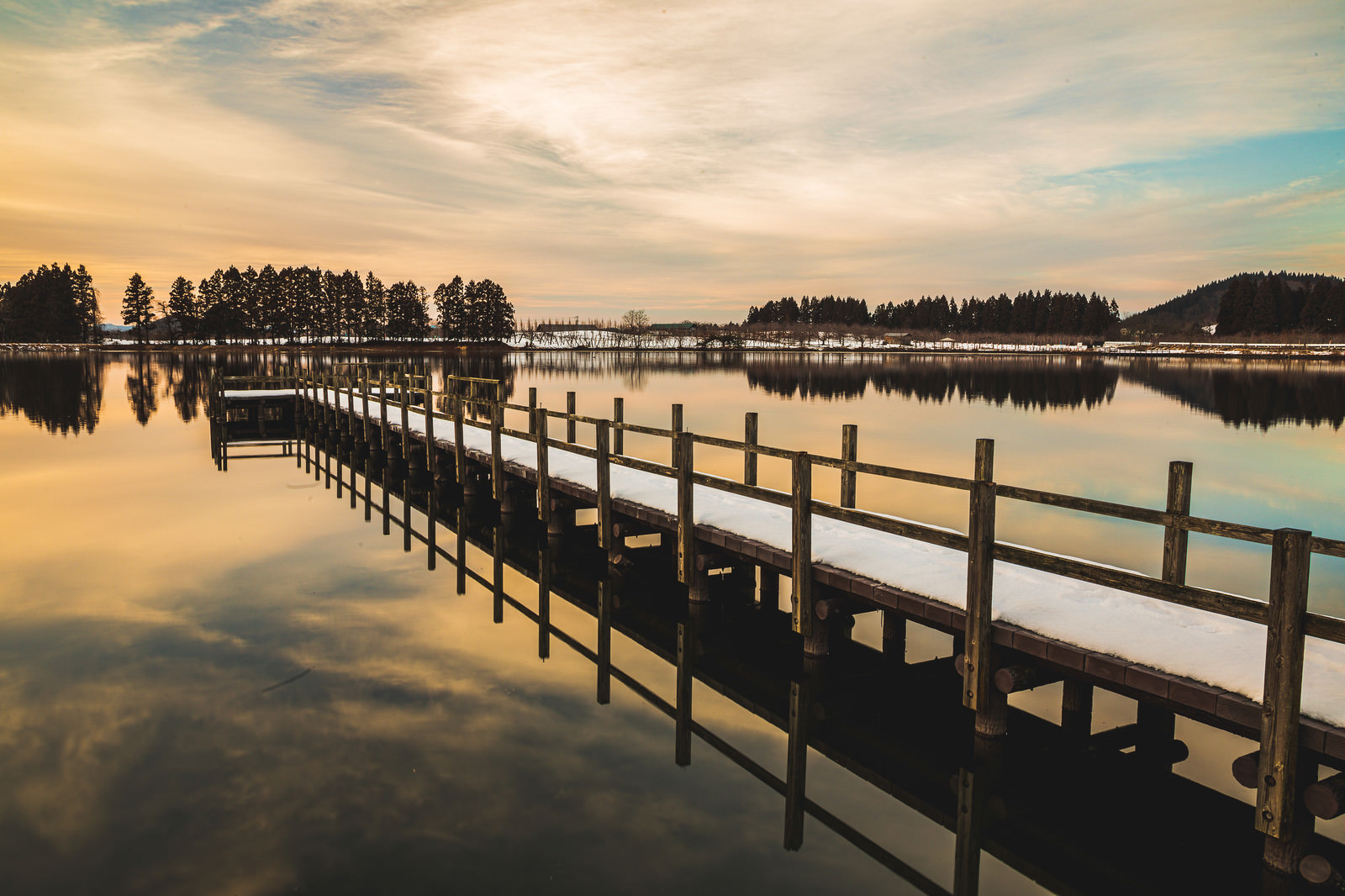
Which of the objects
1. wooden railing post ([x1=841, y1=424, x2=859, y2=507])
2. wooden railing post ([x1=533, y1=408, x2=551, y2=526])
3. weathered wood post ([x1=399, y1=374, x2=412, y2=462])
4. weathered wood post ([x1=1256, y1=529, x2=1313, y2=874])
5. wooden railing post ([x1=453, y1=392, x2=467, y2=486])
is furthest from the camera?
weathered wood post ([x1=399, y1=374, x2=412, y2=462])

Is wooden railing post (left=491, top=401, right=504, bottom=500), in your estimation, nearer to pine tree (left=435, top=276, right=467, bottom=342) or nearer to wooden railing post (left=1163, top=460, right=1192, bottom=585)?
wooden railing post (left=1163, top=460, right=1192, bottom=585)

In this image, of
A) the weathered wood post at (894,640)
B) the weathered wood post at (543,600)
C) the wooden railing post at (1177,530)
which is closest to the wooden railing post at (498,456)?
the weathered wood post at (543,600)

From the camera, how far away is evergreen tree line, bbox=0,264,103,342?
5531 inches

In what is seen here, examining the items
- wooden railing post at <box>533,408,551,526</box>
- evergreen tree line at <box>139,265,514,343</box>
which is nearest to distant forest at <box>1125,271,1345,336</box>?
evergreen tree line at <box>139,265,514,343</box>

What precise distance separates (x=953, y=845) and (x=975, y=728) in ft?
5.61

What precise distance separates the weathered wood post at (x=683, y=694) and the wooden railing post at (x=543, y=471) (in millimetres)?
5374

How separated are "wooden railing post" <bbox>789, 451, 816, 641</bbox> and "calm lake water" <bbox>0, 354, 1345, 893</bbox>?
82cm

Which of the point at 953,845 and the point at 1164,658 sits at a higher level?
the point at 1164,658

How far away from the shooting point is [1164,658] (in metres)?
6.78

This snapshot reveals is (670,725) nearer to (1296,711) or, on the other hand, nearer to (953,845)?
(953,845)

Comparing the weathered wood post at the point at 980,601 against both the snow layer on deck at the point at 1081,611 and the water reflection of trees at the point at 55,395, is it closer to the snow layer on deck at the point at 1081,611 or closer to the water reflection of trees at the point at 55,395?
the snow layer on deck at the point at 1081,611

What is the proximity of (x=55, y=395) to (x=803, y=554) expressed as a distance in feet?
194

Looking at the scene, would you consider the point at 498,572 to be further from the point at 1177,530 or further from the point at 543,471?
the point at 1177,530

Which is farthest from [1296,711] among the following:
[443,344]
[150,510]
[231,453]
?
[443,344]
